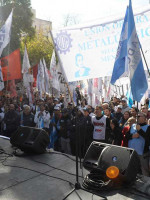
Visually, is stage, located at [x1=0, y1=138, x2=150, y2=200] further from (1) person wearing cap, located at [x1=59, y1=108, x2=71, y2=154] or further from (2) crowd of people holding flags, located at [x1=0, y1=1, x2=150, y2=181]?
(1) person wearing cap, located at [x1=59, y1=108, x2=71, y2=154]

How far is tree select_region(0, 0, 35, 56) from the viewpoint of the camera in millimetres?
25312

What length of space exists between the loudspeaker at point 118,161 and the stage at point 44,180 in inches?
8.5

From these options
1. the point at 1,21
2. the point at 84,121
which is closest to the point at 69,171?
the point at 84,121

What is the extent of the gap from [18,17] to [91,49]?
23547 mm

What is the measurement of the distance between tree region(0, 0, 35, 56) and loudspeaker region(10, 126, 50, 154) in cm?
2147

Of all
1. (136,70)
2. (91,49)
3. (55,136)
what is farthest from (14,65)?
(136,70)

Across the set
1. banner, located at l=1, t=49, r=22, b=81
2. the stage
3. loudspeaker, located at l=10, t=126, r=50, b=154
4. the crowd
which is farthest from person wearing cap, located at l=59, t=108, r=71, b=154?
banner, located at l=1, t=49, r=22, b=81

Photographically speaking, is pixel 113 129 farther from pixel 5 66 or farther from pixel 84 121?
pixel 5 66

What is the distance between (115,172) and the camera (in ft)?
10.6

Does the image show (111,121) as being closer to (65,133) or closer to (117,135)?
(117,135)

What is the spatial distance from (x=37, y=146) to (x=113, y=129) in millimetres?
1840

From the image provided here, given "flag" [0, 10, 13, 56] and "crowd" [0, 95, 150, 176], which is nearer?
"crowd" [0, 95, 150, 176]

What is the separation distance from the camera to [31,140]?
4.89 meters

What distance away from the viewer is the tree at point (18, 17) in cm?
2531
